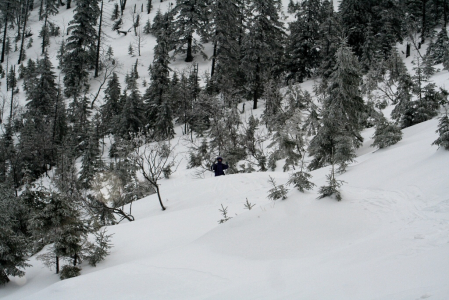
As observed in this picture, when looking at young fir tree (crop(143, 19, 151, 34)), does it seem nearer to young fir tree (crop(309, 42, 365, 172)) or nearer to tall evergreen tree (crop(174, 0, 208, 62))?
tall evergreen tree (crop(174, 0, 208, 62))

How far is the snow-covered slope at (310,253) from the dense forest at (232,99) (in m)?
3.74

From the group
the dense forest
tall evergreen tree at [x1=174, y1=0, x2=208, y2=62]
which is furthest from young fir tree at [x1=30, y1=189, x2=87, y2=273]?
tall evergreen tree at [x1=174, y1=0, x2=208, y2=62]

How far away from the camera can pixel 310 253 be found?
4.72m

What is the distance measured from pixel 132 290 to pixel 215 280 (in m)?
1.43

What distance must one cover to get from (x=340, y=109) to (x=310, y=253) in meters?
9.60

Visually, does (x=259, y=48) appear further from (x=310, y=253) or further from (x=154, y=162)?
(x=310, y=253)

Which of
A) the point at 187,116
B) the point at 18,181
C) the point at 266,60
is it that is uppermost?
the point at 266,60

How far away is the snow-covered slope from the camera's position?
3385mm

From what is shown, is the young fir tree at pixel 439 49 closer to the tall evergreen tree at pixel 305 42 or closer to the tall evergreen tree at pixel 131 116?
the tall evergreen tree at pixel 305 42

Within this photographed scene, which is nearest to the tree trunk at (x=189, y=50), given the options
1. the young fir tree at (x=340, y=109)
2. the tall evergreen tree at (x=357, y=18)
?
the tall evergreen tree at (x=357, y=18)

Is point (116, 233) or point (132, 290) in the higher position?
point (132, 290)

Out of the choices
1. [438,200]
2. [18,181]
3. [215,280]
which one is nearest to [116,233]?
[215,280]

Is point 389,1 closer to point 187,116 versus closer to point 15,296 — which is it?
point 187,116

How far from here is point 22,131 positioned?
97.7 ft
